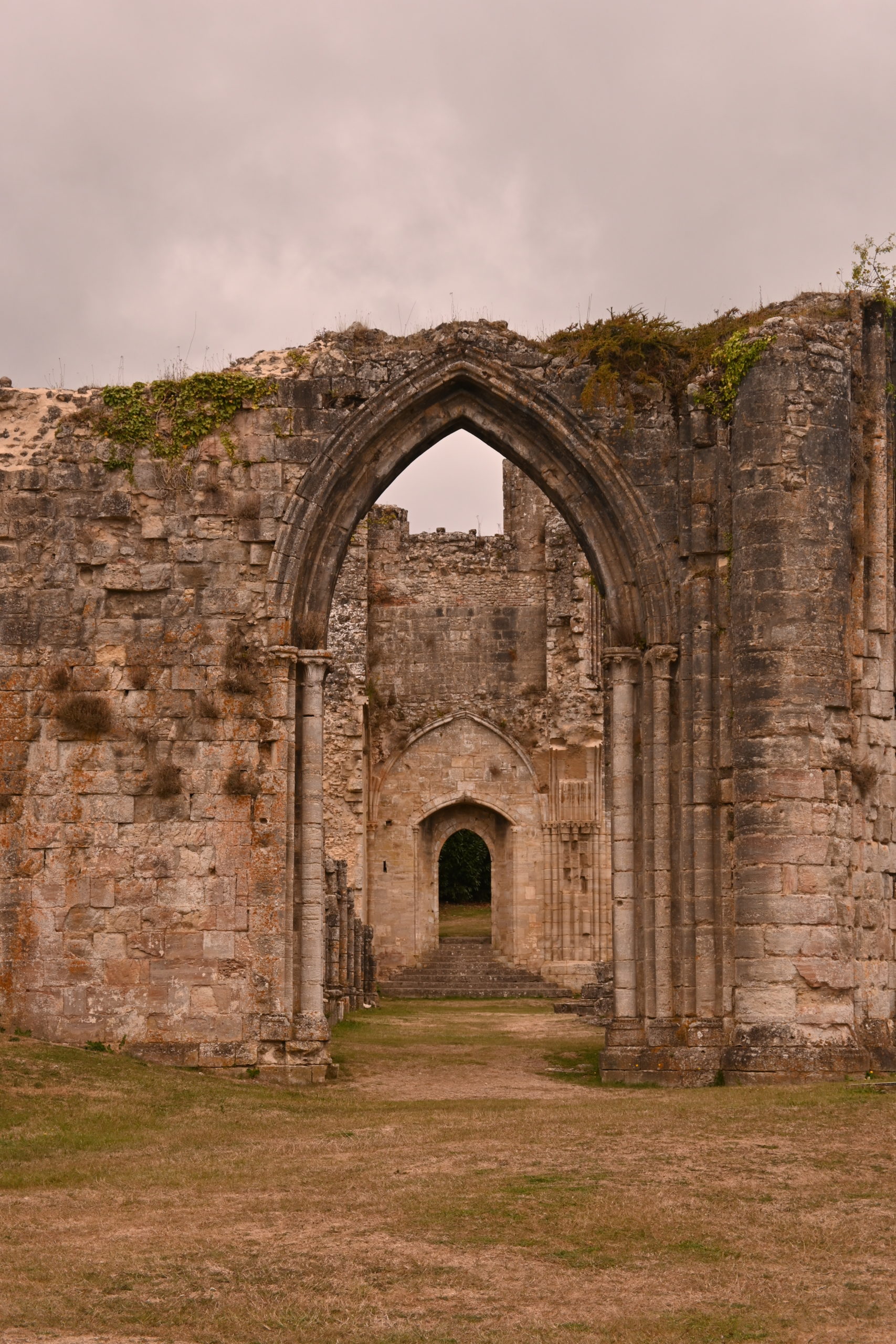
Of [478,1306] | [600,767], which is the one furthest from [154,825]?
[600,767]

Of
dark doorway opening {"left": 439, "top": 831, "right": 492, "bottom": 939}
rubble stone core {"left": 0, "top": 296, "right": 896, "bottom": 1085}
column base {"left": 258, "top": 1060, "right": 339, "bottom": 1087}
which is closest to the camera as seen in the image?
rubble stone core {"left": 0, "top": 296, "right": 896, "bottom": 1085}

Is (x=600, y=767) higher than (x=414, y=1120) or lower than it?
higher

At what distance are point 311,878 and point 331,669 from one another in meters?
1.65

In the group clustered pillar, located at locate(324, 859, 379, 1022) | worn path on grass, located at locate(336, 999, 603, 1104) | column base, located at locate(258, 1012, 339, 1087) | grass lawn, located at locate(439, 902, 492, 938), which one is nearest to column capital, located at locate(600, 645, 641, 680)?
worn path on grass, located at locate(336, 999, 603, 1104)

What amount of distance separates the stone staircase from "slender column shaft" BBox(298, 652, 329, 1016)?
13.3 metres

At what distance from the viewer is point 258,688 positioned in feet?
42.1

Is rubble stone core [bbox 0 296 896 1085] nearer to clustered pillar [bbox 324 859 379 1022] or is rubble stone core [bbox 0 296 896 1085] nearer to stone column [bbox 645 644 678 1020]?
stone column [bbox 645 644 678 1020]

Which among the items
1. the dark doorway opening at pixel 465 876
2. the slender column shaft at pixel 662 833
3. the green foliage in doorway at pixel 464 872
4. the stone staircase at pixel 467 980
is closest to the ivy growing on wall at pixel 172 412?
the slender column shaft at pixel 662 833

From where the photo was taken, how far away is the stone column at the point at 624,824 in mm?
12672

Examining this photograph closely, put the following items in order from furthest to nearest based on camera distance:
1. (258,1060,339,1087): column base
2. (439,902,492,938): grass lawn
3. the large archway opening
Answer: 1. (439,902,492,938): grass lawn
2. the large archway opening
3. (258,1060,339,1087): column base

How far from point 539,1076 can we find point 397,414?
547cm

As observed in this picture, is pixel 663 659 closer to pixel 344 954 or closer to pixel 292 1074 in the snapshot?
pixel 292 1074

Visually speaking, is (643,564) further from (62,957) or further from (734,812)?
(62,957)

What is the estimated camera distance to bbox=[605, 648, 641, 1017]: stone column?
12.7 metres
